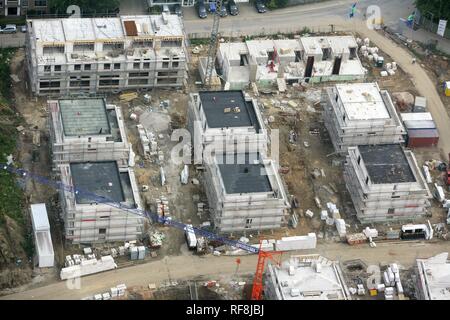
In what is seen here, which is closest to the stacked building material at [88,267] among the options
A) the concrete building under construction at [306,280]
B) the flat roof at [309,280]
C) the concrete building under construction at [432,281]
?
the concrete building under construction at [306,280]

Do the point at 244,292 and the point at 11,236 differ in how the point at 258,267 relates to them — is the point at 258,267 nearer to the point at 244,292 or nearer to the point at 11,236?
the point at 244,292

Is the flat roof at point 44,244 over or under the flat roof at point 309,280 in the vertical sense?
over

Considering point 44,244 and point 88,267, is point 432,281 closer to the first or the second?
point 88,267

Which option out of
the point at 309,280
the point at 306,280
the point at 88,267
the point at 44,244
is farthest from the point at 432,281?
the point at 44,244

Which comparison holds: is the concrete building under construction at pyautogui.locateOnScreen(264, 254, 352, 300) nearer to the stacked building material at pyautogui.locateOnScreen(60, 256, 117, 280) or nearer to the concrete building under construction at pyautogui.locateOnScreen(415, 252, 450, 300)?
the concrete building under construction at pyautogui.locateOnScreen(415, 252, 450, 300)

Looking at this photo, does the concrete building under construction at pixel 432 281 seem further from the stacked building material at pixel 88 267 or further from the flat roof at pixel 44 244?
the flat roof at pixel 44 244
